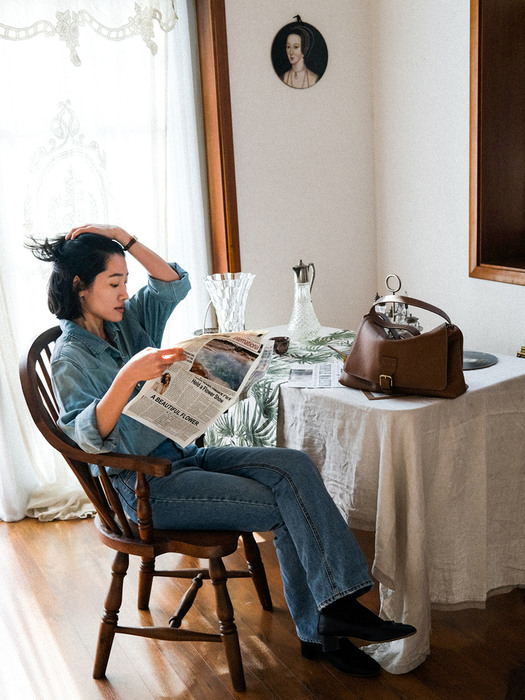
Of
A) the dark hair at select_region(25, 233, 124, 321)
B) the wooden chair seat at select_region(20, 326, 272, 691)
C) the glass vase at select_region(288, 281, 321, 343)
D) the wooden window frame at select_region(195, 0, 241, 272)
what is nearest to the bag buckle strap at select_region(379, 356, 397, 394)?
the wooden chair seat at select_region(20, 326, 272, 691)

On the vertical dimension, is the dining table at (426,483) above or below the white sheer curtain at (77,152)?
below

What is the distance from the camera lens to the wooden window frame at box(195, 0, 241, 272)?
9.95 feet

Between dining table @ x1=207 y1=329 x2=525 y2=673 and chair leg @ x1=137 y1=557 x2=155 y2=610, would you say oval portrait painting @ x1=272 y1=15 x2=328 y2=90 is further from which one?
chair leg @ x1=137 y1=557 x2=155 y2=610

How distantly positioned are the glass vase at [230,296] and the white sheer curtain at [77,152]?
26.1 inches

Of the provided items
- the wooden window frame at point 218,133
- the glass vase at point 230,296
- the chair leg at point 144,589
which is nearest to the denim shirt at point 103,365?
the glass vase at point 230,296

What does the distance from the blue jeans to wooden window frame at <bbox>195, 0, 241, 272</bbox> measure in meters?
1.41

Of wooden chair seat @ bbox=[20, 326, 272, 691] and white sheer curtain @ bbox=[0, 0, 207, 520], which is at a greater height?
white sheer curtain @ bbox=[0, 0, 207, 520]

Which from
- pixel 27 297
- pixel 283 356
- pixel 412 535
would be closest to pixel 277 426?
pixel 283 356

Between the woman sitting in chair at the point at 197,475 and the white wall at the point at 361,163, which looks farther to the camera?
the white wall at the point at 361,163

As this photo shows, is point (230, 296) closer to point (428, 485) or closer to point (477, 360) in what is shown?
point (477, 360)

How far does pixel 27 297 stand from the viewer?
299cm

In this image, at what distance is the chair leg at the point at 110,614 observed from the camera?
1.98 meters

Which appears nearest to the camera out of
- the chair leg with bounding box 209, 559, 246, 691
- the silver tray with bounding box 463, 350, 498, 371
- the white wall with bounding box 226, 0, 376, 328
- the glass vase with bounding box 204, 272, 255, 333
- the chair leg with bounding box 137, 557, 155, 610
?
the chair leg with bounding box 209, 559, 246, 691

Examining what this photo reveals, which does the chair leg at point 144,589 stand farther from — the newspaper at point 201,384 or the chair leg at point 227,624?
the newspaper at point 201,384
